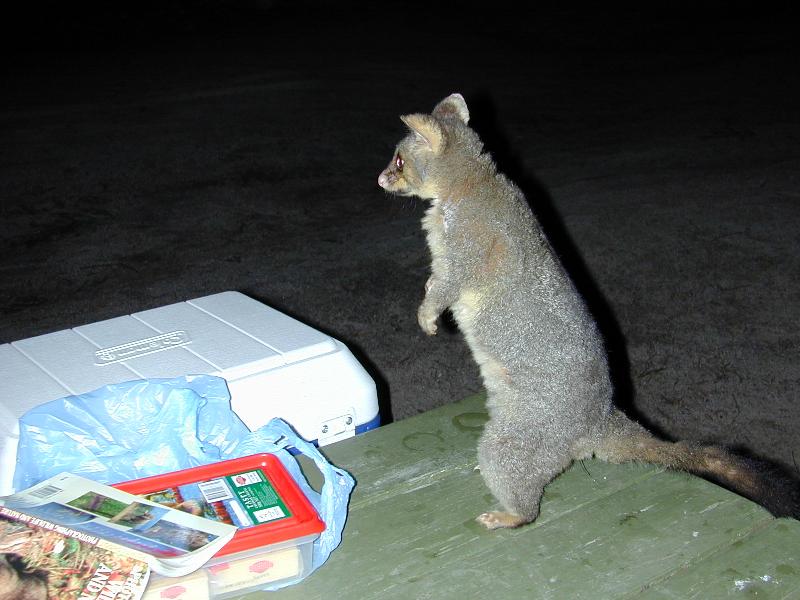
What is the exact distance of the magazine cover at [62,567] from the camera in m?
1.67

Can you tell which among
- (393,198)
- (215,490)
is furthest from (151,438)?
(393,198)

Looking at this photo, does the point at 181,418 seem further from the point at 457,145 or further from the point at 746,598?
the point at 746,598

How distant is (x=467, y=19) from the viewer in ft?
52.6

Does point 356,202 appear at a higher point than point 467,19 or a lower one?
lower

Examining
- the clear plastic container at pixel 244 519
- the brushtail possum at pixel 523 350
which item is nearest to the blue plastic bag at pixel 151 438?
the clear plastic container at pixel 244 519

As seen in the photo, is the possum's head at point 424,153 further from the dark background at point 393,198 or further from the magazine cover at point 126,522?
the dark background at point 393,198

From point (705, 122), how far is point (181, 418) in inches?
346

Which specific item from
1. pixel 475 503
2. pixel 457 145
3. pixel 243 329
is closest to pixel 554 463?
pixel 475 503

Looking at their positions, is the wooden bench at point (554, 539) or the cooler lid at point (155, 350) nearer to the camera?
the wooden bench at point (554, 539)

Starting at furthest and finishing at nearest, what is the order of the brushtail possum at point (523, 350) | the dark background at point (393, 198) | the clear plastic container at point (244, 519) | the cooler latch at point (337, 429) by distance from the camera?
the dark background at point (393, 198) < the cooler latch at point (337, 429) < the brushtail possum at point (523, 350) < the clear plastic container at point (244, 519)

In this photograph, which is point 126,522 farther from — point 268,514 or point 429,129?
point 429,129

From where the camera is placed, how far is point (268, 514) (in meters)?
1.96

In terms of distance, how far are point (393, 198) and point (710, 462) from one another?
409cm

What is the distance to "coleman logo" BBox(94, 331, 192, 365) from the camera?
267cm
